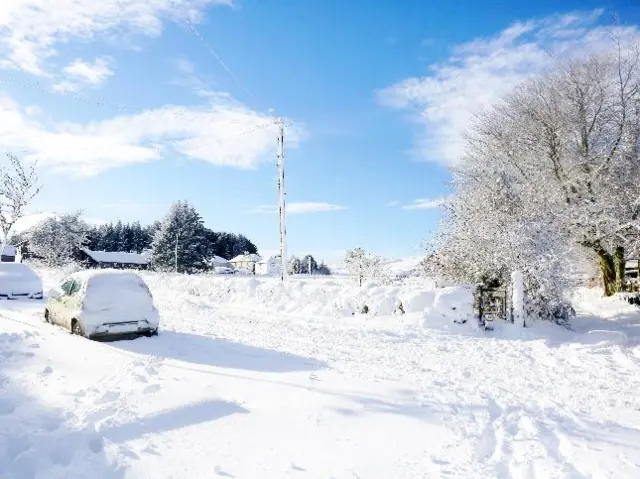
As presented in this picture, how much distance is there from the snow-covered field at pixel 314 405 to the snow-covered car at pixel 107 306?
44 cm

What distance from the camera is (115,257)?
267 feet

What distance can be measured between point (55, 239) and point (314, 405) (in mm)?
71062

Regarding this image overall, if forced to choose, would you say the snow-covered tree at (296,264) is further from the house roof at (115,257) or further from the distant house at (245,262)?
the house roof at (115,257)

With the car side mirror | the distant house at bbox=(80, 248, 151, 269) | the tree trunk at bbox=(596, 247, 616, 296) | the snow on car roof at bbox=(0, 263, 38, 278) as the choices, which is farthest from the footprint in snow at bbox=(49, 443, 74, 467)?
the distant house at bbox=(80, 248, 151, 269)

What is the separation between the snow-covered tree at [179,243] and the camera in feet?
198

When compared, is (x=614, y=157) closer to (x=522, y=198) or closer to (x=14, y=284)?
(x=522, y=198)

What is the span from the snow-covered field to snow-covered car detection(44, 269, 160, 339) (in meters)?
0.44

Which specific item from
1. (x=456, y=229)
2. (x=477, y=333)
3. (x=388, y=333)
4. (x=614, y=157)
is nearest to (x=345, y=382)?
(x=388, y=333)

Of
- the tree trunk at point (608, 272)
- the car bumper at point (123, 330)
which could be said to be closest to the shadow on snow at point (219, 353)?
the car bumper at point (123, 330)

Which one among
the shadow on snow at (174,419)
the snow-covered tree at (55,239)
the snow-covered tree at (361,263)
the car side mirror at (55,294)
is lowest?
the shadow on snow at (174,419)

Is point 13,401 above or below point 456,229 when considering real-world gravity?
below

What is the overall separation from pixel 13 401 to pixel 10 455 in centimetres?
185

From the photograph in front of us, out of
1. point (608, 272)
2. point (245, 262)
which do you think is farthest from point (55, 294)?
point (245, 262)

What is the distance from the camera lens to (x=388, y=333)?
13.4m
